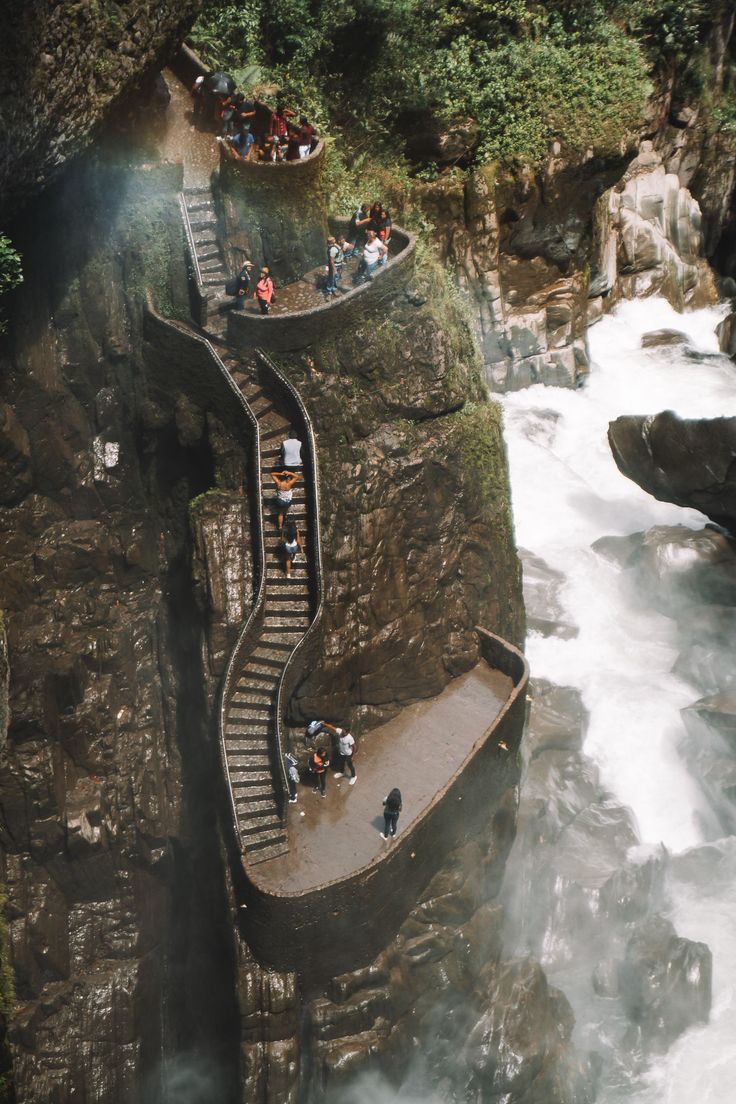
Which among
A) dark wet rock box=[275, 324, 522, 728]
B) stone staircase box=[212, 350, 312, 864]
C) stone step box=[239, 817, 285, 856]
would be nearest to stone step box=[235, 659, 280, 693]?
stone staircase box=[212, 350, 312, 864]

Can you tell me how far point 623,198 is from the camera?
46.0 metres

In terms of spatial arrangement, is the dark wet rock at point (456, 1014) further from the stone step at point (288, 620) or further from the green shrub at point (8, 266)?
the green shrub at point (8, 266)

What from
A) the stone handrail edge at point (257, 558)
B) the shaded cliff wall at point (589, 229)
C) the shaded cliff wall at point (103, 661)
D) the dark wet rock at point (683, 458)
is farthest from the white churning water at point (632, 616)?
the shaded cliff wall at point (103, 661)

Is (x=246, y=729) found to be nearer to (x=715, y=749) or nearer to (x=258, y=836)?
(x=258, y=836)

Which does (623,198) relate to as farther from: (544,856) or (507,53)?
(544,856)

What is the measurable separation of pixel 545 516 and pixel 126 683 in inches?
610

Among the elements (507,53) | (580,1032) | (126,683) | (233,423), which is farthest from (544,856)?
(507,53)

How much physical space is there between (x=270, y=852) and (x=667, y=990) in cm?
1040

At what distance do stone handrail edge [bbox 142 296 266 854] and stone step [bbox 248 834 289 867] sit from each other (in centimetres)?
95

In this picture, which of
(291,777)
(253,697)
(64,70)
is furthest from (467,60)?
(291,777)

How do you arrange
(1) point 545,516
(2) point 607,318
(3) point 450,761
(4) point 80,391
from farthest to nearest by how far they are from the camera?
(2) point 607,318 → (1) point 545,516 → (4) point 80,391 → (3) point 450,761

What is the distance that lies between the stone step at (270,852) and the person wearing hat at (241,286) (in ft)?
42.0

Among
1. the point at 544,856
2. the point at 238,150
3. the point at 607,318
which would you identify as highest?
the point at 238,150

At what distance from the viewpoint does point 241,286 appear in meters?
28.2
